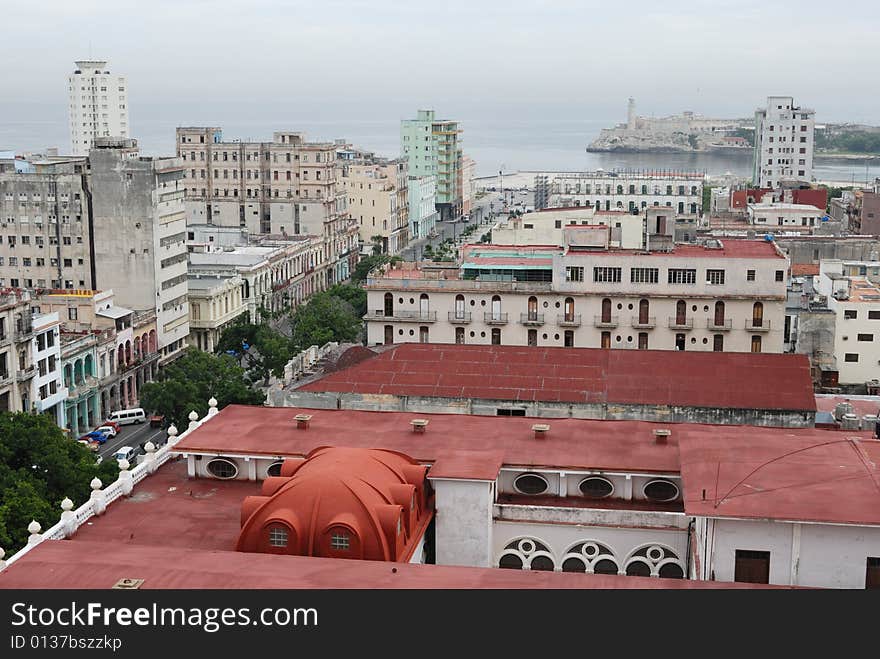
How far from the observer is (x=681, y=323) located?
66.9 metres

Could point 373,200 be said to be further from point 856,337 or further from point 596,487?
point 596,487

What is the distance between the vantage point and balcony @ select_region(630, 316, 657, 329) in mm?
67125

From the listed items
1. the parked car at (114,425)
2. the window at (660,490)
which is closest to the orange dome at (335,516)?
the window at (660,490)

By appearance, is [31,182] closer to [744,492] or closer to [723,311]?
[723,311]

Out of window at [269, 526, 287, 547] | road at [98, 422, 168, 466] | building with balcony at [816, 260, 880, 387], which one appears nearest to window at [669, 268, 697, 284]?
building with balcony at [816, 260, 880, 387]

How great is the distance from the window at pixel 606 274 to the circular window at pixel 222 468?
110 ft

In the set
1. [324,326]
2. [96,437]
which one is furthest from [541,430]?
[324,326]

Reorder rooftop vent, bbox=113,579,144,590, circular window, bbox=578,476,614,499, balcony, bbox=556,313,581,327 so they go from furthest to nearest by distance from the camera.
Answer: balcony, bbox=556,313,581,327, circular window, bbox=578,476,614,499, rooftop vent, bbox=113,579,144,590

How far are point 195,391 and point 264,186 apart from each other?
69.7 meters

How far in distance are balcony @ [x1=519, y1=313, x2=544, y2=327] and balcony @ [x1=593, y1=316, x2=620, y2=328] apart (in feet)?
10.3

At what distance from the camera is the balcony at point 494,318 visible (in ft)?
223

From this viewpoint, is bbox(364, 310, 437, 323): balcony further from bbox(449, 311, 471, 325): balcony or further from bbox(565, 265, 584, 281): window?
bbox(565, 265, 584, 281): window

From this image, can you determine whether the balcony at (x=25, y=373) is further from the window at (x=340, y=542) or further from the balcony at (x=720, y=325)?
the window at (x=340, y=542)

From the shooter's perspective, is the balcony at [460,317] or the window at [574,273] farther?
the balcony at [460,317]
